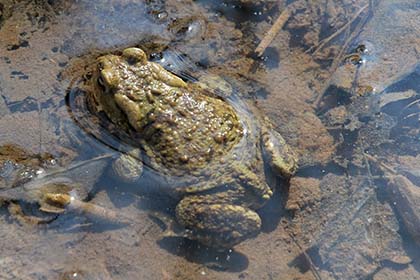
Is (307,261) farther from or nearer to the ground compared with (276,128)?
nearer to the ground

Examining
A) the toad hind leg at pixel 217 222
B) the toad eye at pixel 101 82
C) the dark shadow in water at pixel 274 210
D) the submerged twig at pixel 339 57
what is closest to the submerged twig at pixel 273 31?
the submerged twig at pixel 339 57

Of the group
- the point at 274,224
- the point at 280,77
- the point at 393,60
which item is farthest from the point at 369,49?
the point at 274,224

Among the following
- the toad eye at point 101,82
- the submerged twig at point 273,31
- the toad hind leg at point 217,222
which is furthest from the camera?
the submerged twig at point 273,31

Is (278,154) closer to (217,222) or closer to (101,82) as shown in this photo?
(217,222)

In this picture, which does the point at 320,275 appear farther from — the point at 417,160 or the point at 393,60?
the point at 393,60

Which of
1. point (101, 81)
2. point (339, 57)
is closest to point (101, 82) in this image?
point (101, 81)

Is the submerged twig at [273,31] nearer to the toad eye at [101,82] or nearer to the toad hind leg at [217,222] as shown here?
the toad eye at [101,82]
